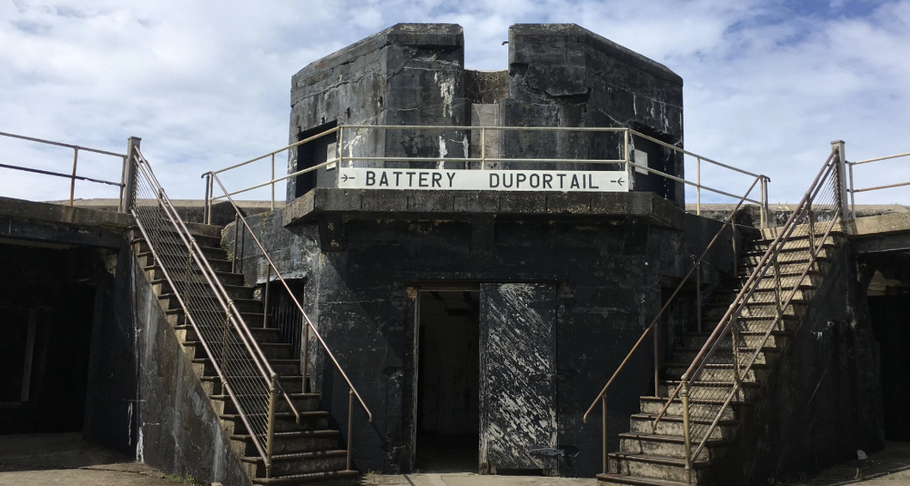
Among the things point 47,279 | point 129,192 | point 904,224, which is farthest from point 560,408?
point 47,279

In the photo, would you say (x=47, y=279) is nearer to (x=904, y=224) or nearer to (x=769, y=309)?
(x=769, y=309)

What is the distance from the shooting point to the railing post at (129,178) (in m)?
12.9

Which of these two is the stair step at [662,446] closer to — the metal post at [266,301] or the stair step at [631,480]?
the stair step at [631,480]

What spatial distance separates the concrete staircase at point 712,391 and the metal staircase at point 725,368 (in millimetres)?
12

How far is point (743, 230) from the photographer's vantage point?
1299 centimetres

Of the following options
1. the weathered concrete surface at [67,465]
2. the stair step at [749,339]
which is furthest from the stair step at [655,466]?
the weathered concrete surface at [67,465]

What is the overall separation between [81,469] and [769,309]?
9.65 m

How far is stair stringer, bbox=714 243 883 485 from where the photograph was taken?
9.62 metres

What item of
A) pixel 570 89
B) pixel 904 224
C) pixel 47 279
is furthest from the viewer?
pixel 47 279

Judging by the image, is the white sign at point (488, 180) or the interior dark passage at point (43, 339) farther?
the interior dark passage at point (43, 339)

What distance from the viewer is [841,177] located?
12.2 m

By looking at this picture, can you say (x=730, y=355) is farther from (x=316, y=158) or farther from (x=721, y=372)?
(x=316, y=158)

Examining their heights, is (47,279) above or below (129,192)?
below

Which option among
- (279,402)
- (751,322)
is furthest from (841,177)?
(279,402)
